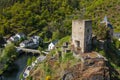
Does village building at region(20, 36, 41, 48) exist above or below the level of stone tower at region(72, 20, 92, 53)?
below

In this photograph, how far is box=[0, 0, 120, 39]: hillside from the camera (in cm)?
8038

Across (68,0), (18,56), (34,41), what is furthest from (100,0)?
(18,56)

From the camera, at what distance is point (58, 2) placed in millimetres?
96688

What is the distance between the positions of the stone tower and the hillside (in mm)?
34968

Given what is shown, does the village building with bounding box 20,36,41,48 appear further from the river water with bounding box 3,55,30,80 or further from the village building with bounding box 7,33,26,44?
the river water with bounding box 3,55,30,80

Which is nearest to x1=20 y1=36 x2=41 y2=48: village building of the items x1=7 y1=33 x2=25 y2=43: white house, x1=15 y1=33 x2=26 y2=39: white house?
x1=7 y1=33 x2=25 y2=43: white house

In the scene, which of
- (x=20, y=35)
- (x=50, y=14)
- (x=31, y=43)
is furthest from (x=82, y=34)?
(x=50, y=14)

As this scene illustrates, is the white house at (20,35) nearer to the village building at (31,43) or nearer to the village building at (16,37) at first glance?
the village building at (16,37)

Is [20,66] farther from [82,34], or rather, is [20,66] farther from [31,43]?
[82,34]

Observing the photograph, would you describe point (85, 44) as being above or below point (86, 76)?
above

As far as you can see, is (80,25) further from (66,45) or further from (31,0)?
(31,0)

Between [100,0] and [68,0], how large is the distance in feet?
36.9

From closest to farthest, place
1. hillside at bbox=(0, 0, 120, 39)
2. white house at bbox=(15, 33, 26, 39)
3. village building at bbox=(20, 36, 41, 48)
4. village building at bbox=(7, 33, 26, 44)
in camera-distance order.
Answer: village building at bbox=(20, 36, 41, 48) → village building at bbox=(7, 33, 26, 44) → white house at bbox=(15, 33, 26, 39) → hillside at bbox=(0, 0, 120, 39)

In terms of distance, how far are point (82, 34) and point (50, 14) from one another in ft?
172
